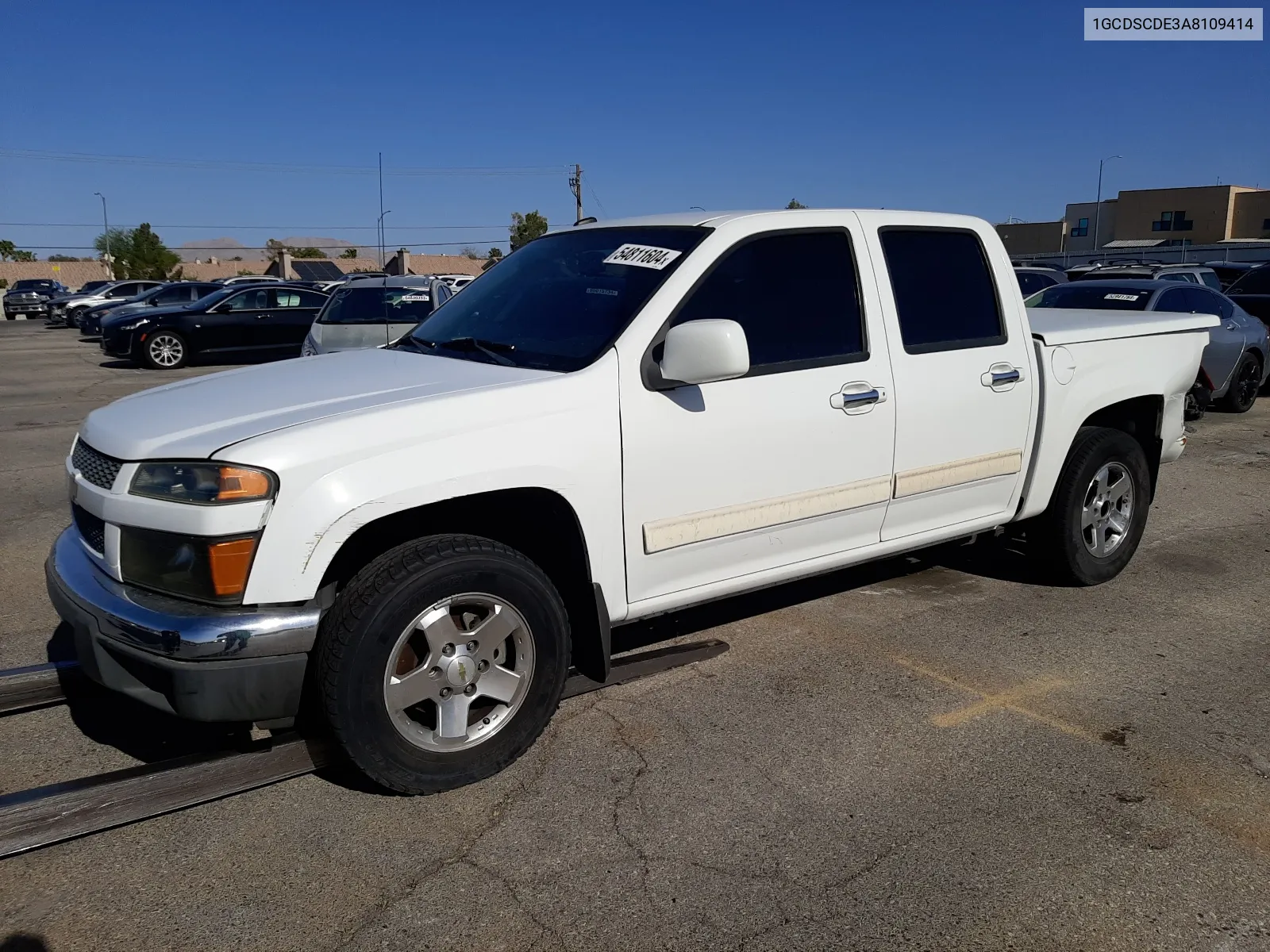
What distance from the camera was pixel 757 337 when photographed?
4066 mm

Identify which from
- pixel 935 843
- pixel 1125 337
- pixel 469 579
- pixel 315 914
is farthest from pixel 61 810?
pixel 1125 337

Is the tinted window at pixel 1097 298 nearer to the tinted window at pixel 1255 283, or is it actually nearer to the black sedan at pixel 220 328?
the tinted window at pixel 1255 283

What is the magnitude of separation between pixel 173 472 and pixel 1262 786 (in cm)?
378

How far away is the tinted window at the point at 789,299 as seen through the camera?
13.2ft

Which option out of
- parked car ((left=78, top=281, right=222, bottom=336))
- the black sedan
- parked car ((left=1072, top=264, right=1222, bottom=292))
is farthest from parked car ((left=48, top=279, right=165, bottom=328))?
parked car ((left=1072, top=264, right=1222, bottom=292))

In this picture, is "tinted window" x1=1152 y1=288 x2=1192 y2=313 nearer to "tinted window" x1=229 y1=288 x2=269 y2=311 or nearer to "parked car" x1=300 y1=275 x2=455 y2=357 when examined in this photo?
"parked car" x1=300 y1=275 x2=455 y2=357

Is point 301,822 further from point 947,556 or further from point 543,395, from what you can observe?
point 947,556

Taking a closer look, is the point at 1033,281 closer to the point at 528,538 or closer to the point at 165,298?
the point at 528,538

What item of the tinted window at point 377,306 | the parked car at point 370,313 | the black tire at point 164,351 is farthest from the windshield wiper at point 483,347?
the black tire at point 164,351

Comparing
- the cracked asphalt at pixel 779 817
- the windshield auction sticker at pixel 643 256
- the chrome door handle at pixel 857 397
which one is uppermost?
the windshield auction sticker at pixel 643 256

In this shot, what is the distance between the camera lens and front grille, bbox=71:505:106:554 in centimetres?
335

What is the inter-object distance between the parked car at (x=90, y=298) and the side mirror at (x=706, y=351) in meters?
34.7

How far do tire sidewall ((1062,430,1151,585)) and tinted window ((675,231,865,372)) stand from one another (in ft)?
5.85

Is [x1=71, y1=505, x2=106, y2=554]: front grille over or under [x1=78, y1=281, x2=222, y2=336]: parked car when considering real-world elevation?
under
